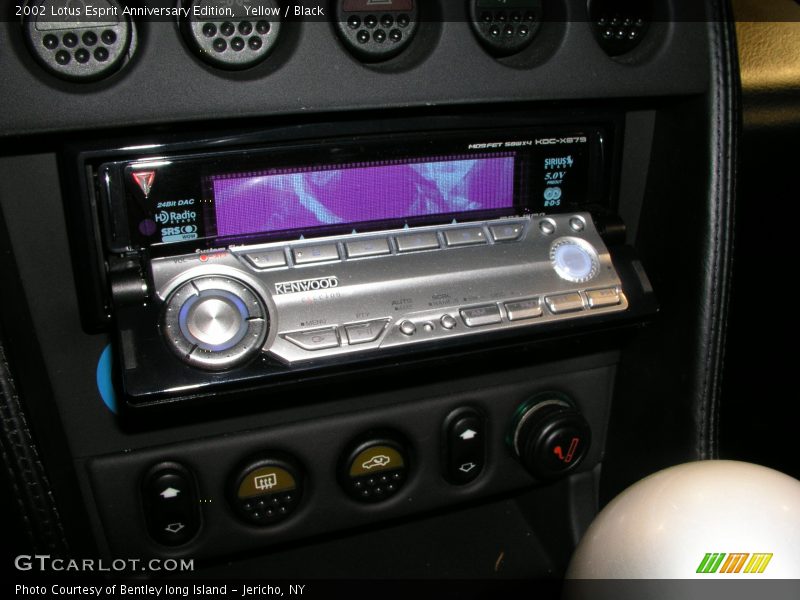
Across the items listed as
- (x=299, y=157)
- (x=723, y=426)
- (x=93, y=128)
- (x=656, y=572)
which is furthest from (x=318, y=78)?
(x=723, y=426)

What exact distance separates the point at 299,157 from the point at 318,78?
83 mm

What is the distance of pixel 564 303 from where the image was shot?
Answer: 0.76 m

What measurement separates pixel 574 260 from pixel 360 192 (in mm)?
247

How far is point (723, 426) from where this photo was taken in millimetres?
894

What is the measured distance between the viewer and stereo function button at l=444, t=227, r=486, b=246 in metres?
0.75

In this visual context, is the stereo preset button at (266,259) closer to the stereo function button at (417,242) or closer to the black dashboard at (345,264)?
the black dashboard at (345,264)

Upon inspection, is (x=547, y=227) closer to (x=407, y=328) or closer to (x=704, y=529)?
(x=407, y=328)

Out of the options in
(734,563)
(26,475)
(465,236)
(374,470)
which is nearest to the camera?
(734,563)

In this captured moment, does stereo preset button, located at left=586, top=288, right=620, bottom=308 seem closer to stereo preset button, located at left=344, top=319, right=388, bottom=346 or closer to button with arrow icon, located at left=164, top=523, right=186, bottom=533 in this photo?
stereo preset button, located at left=344, top=319, right=388, bottom=346

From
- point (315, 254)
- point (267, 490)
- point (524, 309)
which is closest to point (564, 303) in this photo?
point (524, 309)

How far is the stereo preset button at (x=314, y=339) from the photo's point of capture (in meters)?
0.69

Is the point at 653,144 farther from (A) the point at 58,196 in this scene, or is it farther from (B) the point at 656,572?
(A) the point at 58,196

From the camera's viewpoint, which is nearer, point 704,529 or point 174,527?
point 704,529

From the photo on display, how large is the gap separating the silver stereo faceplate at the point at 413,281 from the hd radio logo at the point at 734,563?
290 mm
